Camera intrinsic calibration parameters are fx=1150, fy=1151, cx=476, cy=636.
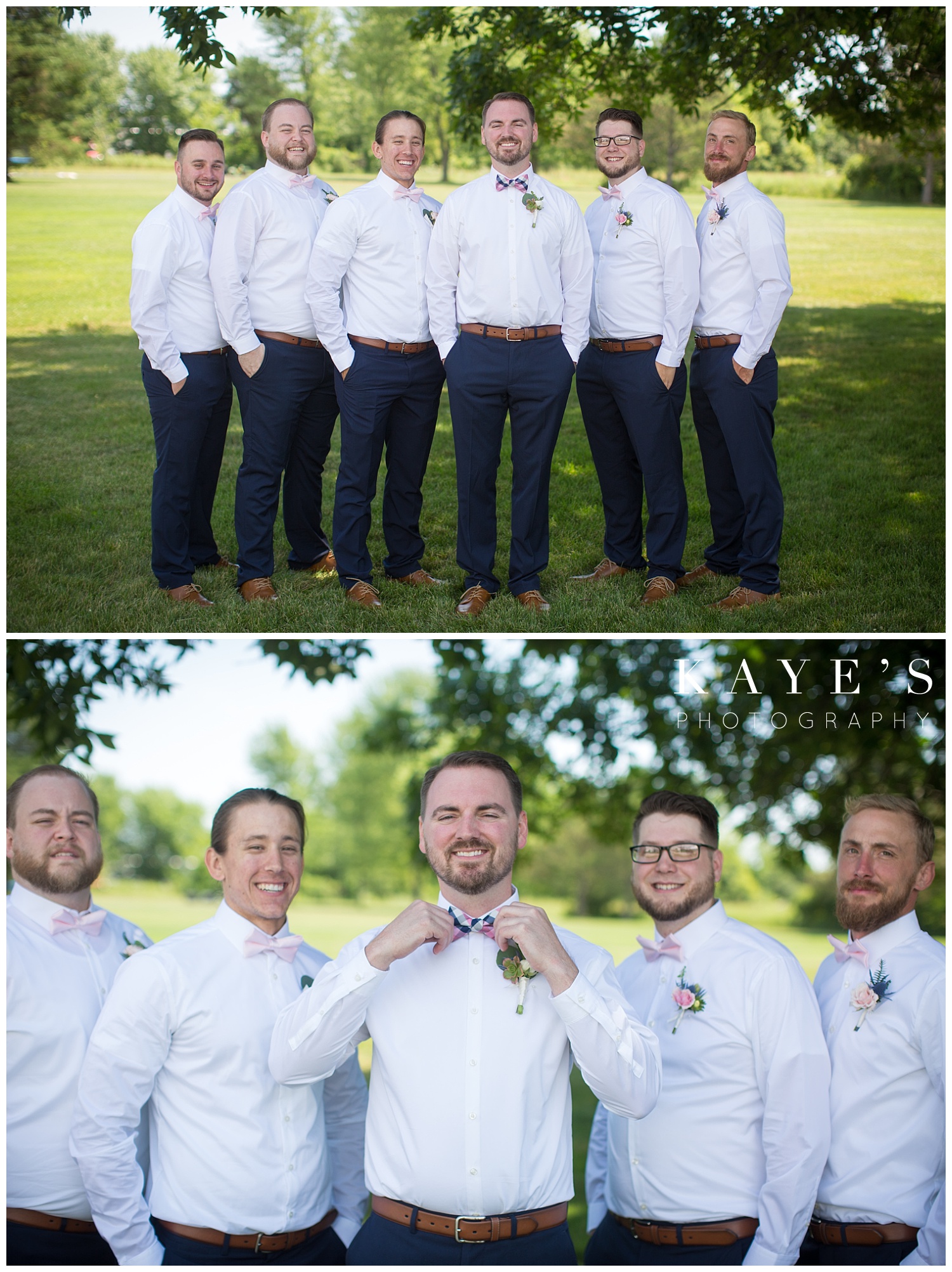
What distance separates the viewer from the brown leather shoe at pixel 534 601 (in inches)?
282

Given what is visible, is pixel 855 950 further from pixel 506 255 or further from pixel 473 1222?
pixel 506 255

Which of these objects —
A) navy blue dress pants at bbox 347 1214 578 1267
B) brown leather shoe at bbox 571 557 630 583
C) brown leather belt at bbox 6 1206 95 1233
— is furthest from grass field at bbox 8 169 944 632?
navy blue dress pants at bbox 347 1214 578 1267

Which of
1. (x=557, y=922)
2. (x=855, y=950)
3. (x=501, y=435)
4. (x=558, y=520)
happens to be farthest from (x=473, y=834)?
(x=557, y=922)

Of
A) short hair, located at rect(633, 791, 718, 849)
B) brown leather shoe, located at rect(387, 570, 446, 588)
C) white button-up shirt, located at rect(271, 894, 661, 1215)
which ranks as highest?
brown leather shoe, located at rect(387, 570, 446, 588)

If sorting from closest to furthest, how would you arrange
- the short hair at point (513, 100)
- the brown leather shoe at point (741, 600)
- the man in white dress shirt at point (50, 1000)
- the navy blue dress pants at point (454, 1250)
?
the navy blue dress pants at point (454, 1250)
the man in white dress shirt at point (50, 1000)
the short hair at point (513, 100)
the brown leather shoe at point (741, 600)

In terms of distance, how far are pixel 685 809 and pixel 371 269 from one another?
3.90m

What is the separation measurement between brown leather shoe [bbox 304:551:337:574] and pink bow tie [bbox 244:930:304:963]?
12.9 feet

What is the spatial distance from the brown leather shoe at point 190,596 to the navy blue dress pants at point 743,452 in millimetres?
3368

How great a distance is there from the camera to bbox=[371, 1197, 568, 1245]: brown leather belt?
12.8ft

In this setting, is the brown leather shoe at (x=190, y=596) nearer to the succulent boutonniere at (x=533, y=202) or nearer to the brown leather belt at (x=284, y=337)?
the brown leather belt at (x=284, y=337)

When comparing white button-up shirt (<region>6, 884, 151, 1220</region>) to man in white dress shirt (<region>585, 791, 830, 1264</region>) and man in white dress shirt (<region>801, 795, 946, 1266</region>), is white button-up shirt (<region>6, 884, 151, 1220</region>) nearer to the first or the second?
man in white dress shirt (<region>585, 791, 830, 1264</region>)

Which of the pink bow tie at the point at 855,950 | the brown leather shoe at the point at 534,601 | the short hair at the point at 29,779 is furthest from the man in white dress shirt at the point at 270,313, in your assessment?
the pink bow tie at the point at 855,950

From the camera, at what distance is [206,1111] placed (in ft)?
13.7

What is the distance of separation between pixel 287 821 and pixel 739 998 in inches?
72.4
